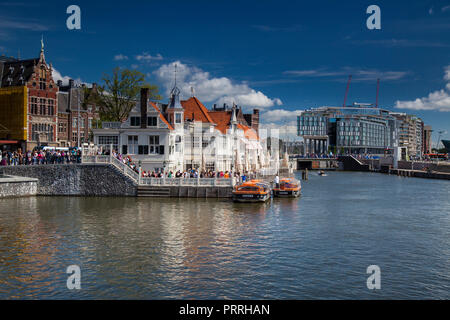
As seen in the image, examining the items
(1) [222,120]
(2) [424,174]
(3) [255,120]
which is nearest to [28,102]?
(1) [222,120]

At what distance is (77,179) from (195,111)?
24.1 m

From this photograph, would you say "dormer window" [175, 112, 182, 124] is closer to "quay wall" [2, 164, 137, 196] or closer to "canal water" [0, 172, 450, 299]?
"quay wall" [2, 164, 137, 196]

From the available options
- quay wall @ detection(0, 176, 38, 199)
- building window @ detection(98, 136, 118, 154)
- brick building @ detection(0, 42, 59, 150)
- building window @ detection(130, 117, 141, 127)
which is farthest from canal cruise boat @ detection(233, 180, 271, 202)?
brick building @ detection(0, 42, 59, 150)

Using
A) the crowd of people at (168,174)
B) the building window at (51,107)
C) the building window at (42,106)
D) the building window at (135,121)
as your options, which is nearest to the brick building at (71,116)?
the building window at (51,107)

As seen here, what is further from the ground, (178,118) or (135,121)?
(178,118)

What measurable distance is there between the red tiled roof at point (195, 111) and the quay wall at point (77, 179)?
20.4m

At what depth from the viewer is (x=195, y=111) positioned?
7156 centimetres

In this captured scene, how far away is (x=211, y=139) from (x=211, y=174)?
501 inches

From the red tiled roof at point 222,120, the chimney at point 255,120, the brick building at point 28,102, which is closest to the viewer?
the red tiled roof at point 222,120

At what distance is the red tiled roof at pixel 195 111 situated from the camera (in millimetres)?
70500

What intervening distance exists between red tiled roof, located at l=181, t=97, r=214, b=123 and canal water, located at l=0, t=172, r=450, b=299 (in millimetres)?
26414

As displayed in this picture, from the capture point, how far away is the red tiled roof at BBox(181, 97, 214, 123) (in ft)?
231

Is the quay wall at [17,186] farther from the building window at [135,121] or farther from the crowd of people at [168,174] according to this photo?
the building window at [135,121]

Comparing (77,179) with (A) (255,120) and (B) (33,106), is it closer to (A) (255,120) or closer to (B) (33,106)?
(B) (33,106)
